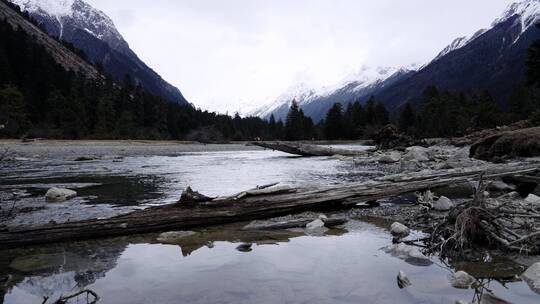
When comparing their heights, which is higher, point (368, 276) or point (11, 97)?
point (11, 97)

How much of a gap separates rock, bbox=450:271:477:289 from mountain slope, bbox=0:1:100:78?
147 m

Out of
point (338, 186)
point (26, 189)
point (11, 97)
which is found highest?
point (11, 97)

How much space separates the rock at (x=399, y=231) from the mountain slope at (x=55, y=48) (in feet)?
475

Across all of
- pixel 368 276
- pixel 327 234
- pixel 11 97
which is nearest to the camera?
pixel 368 276

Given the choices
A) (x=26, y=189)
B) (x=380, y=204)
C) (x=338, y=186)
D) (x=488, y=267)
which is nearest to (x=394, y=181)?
(x=380, y=204)

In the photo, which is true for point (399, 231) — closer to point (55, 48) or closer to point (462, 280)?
point (462, 280)

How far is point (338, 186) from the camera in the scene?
1062 centimetres

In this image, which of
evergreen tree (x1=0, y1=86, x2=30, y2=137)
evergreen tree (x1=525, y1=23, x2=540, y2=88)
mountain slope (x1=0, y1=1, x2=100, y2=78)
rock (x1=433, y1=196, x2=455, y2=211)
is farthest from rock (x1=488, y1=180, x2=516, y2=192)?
mountain slope (x1=0, y1=1, x2=100, y2=78)

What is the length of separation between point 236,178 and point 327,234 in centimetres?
1128

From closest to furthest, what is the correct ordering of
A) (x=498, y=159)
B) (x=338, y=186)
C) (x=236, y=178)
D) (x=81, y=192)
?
1. (x=338, y=186)
2. (x=81, y=192)
3. (x=498, y=159)
4. (x=236, y=178)

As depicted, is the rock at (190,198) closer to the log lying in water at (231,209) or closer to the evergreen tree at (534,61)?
the log lying in water at (231,209)

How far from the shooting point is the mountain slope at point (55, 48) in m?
136

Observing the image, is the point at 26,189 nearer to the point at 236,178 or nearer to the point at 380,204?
the point at 236,178

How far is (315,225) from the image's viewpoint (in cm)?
870
